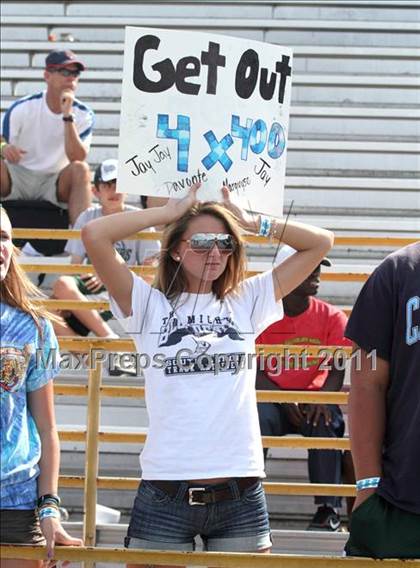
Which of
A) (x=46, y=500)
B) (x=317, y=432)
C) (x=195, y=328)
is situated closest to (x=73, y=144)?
(x=317, y=432)

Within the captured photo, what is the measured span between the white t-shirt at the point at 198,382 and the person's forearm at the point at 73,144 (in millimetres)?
3476

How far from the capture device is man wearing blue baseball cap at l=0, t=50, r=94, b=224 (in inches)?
265

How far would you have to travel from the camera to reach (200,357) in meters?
3.21

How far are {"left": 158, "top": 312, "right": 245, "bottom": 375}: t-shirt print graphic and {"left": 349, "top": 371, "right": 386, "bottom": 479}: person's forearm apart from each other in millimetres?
454

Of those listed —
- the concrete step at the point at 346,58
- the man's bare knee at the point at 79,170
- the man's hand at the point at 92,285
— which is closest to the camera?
the man's hand at the point at 92,285

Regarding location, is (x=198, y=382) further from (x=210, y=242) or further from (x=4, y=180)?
(x=4, y=180)

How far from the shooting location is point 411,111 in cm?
816

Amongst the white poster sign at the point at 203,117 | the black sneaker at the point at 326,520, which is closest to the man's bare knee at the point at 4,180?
the black sneaker at the point at 326,520

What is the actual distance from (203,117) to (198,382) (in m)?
0.92

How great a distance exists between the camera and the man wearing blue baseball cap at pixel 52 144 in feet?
22.1

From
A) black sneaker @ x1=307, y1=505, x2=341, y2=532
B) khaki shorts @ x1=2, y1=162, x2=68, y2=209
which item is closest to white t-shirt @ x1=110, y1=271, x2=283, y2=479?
black sneaker @ x1=307, y1=505, x2=341, y2=532

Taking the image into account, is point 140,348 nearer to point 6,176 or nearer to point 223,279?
point 223,279

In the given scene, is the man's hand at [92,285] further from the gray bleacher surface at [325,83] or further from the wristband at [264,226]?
the wristband at [264,226]

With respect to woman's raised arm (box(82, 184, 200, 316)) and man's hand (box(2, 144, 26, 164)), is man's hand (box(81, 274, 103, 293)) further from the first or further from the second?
woman's raised arm (box(82, 184, 200, 316))
